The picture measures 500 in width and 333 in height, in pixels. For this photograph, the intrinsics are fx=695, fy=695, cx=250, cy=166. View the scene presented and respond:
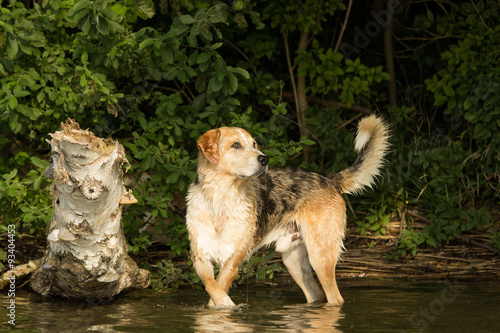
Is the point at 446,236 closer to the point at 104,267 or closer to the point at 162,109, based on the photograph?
the point at 162,109

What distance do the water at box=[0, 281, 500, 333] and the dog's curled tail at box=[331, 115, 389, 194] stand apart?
1218 mm

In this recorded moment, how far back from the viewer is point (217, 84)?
717cm

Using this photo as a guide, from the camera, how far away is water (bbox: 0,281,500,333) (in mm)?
5324

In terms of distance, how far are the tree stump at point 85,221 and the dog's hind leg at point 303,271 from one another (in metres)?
1.73

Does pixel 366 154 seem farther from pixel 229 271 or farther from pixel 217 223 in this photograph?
pixel 229 271

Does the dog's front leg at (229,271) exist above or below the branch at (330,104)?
below

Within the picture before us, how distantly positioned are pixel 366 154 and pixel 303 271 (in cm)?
146

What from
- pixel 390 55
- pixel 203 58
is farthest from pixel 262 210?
pixel 390 55

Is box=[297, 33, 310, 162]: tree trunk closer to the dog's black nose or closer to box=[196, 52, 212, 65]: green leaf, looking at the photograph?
box=[196, 52, 212, 65]: green leaf

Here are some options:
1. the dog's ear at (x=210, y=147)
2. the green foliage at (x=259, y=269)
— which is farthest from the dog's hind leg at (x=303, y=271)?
the dog's ear at (x=210, y=147)

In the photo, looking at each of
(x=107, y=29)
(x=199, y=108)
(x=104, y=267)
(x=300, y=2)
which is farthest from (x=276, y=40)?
(x=104, y=267)

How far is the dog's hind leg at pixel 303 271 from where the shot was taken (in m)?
7.42

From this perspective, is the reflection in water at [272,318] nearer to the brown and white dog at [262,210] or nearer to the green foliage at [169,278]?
the brown and white dog at [262,210]

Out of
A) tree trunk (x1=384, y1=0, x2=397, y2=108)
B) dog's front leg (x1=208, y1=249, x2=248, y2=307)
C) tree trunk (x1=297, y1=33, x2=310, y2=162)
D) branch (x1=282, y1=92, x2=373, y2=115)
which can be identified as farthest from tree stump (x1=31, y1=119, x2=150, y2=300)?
tree trunk (x1=384, y1=0, x2=397, y2=108)
